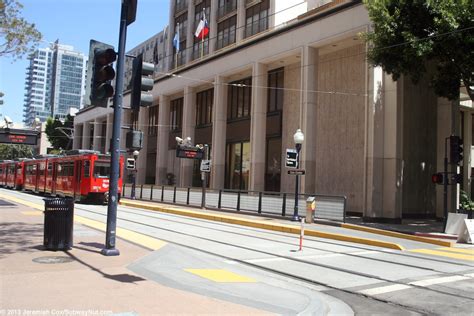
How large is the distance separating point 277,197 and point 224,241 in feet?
32.0

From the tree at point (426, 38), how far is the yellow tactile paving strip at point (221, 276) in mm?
12318

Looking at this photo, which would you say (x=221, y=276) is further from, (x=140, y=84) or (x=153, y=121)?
(x=153, y=121)

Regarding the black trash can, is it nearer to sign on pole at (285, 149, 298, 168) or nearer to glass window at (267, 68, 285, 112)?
sign on pole at (285, 149, 298, 168)

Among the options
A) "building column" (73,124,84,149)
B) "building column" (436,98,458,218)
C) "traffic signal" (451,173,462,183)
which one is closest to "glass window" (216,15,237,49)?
"building column" (436,98,458,218)

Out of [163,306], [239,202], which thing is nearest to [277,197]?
[239,202]

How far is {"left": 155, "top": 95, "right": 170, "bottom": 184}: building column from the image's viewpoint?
46062 mm

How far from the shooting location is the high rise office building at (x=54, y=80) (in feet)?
213

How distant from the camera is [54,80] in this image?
72.2 metres

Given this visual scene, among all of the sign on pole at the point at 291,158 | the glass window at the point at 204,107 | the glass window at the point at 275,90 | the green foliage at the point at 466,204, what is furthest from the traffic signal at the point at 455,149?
the glass window at the point at 204,107

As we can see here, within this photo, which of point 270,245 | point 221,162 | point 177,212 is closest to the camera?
point 270,245

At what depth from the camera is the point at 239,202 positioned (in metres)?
26.9

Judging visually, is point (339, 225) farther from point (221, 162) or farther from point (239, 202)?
point (221, 162)

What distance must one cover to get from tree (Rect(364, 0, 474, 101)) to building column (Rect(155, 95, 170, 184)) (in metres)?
29.1

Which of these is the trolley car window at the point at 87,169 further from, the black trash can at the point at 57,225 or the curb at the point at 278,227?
the black trash can at the point at 57,225
